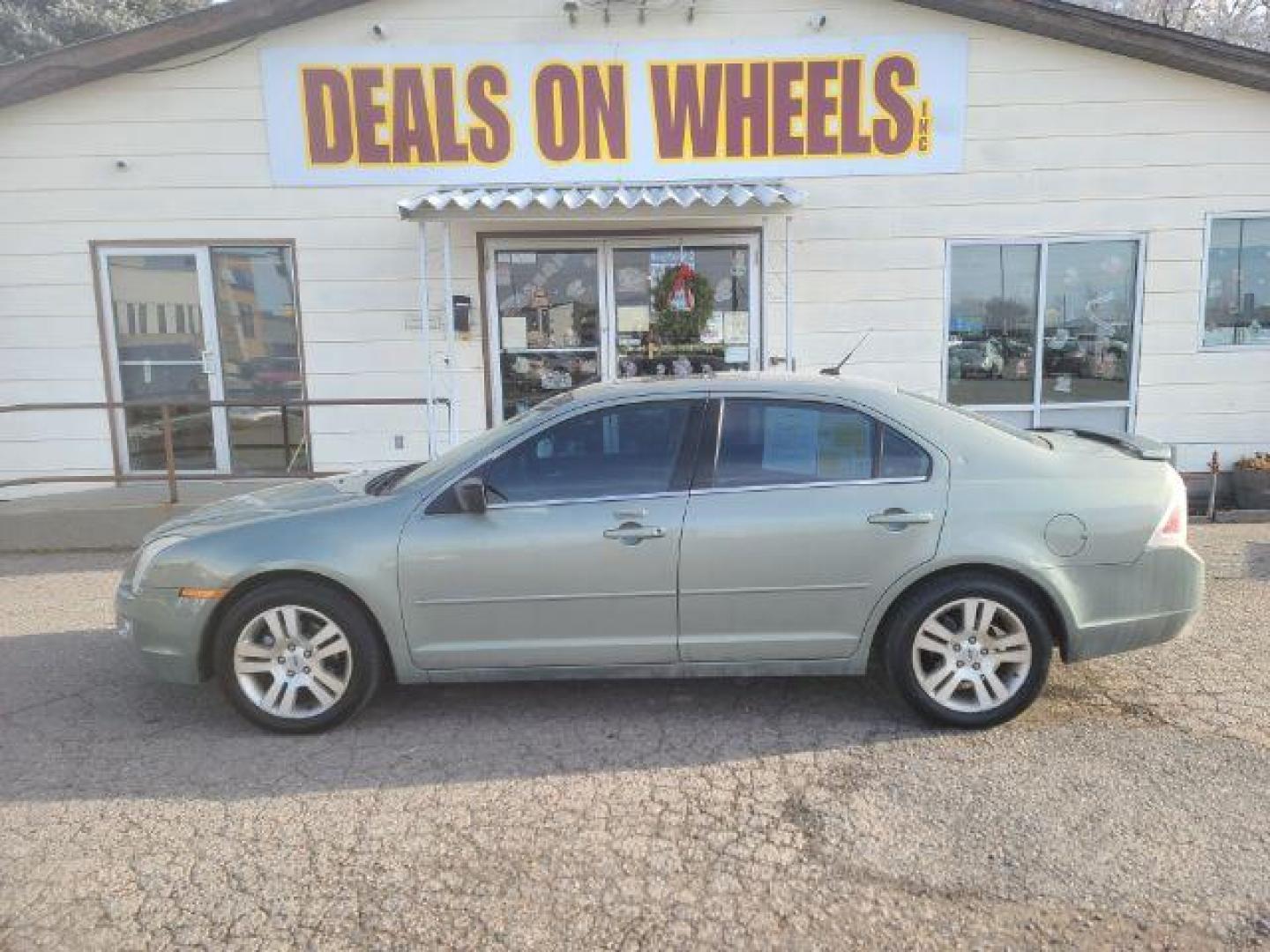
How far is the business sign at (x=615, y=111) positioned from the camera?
312 inches

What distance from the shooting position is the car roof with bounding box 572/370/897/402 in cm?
401

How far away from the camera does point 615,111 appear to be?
7996 mm

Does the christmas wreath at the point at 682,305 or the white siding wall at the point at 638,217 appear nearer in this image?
the white siding wall at the point at 638,217

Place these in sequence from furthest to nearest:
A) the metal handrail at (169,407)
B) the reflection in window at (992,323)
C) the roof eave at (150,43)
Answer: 1. the reflection in window at (992,323)
2. the roof eave at (150,43)
3. the metal handrail at (169,407)

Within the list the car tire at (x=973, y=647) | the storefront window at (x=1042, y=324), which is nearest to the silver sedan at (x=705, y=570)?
the car tire at (x=973, y=647)

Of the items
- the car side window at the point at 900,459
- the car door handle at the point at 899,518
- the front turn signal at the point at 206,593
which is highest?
the car side window at the point at 900,459

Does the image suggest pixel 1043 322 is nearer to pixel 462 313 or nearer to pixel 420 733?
pixel 462 313

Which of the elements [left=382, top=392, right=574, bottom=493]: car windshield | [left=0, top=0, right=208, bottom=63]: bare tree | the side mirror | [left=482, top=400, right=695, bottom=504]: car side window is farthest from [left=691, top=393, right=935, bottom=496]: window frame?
[left=0, top=0, right=208, bottom=63]: bare tree

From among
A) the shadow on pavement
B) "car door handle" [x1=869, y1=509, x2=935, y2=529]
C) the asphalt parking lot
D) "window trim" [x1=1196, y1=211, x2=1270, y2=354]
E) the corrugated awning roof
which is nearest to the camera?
the asphalt parking lot

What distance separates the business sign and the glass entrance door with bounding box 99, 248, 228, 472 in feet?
4.70

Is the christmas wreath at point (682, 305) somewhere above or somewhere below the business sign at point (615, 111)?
below

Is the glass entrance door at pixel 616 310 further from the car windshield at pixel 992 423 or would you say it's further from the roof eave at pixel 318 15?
the car windshield at pixel 992 423

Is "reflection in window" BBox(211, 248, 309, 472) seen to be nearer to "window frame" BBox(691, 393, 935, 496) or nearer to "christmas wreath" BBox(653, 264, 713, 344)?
"christmas wreath" BBox(653, 264, 713, 344)

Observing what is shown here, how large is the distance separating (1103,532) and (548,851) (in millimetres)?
2563
